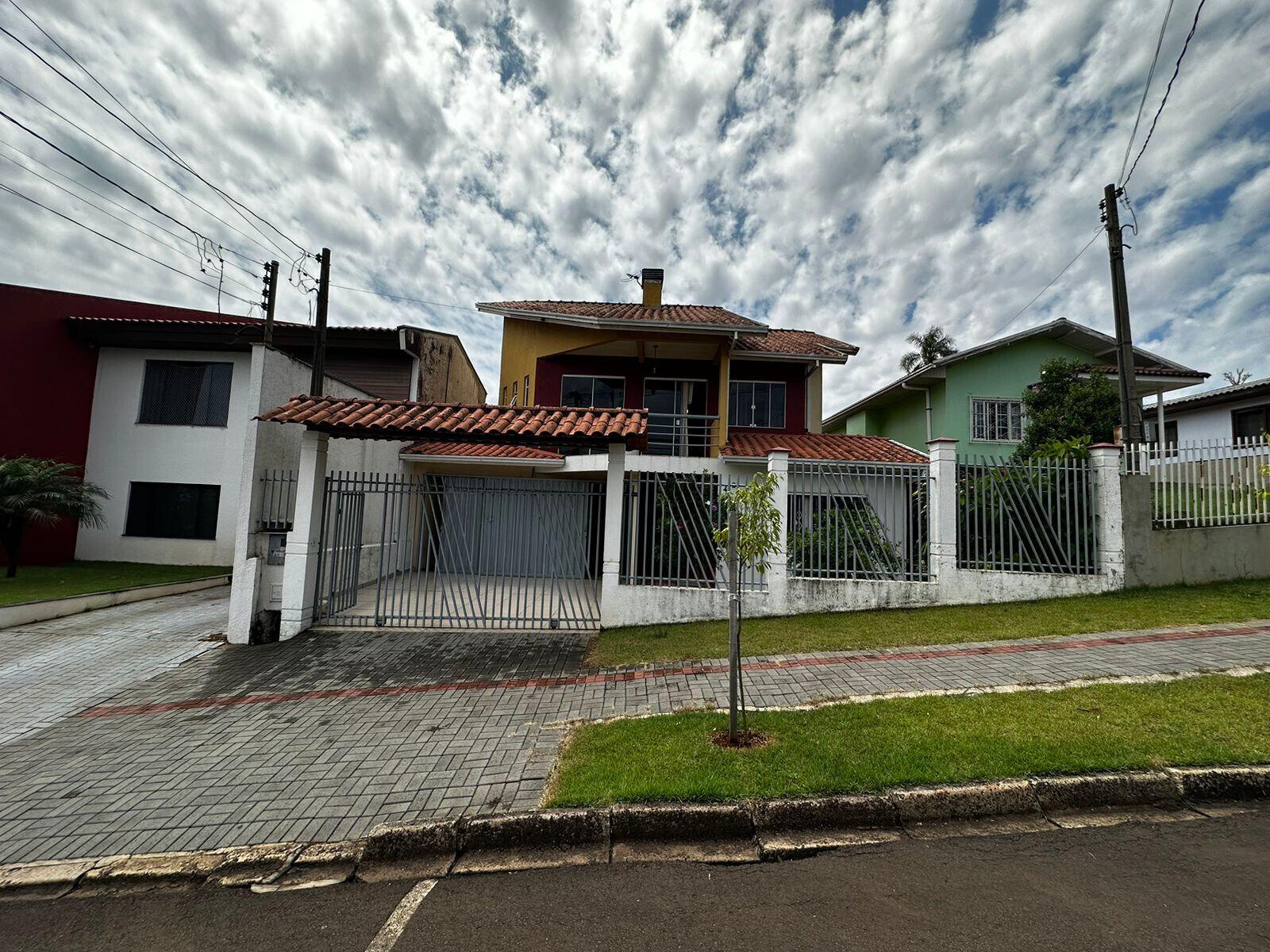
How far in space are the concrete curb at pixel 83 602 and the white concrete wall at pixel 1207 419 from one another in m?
25.0

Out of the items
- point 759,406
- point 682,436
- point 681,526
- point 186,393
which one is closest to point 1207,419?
point 759,406

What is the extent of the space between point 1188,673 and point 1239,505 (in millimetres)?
5520

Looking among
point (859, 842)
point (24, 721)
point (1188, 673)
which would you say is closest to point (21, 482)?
point (24, 721)

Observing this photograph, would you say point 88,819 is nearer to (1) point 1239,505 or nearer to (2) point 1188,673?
(2) point 1188,673

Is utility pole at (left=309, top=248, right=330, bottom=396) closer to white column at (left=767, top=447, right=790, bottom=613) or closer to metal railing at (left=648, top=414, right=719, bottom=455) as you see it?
metal railing at (left=648, top=414, right=719, bottom=455)

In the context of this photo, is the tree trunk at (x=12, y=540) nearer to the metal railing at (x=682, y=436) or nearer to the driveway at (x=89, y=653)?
the driveway at (x=89, y=653)

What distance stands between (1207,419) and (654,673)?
2065 cm

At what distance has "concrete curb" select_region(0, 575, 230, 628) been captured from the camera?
8617 mm

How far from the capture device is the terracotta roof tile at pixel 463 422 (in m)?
7.41

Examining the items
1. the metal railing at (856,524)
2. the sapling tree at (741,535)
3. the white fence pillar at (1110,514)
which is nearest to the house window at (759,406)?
the metal railing at (856,524)

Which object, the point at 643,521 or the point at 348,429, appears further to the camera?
the point at 643,521

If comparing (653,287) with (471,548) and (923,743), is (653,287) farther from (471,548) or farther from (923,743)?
(923,743)

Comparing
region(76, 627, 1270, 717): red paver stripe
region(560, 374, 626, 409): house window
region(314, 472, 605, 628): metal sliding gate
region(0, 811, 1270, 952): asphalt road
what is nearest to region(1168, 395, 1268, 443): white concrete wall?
region(76, 627, 1270, 717): red paver stripe

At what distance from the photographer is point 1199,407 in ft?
54.9
